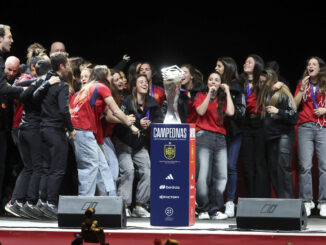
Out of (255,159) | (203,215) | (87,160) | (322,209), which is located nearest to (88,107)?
(87,160)

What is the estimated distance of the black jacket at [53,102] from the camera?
611 cm

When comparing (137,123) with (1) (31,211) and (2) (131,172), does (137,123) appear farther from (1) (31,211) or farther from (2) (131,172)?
(1) (31,211)

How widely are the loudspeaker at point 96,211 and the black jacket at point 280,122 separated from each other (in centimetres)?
236

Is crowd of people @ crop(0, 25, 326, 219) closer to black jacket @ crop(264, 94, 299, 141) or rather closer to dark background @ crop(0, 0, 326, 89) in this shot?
black jacket @ crop(264, 94, 299, 141)

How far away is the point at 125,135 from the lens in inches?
270

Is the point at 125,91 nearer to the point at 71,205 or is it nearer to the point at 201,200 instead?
the point at 201,200

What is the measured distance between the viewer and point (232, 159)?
7086mm

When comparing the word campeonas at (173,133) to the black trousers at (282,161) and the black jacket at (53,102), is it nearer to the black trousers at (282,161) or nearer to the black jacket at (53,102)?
the black jacket at (53,102)

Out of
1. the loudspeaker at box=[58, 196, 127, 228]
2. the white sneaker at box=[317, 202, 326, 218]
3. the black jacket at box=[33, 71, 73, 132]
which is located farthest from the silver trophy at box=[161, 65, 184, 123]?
the white sneaker at box=[317, 202, 326, 218]

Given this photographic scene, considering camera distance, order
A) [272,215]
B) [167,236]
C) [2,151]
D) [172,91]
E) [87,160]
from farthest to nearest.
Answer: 1. [2,151]
2. [87,160]
3. [172,91]
4. [272,215]
5. [167,236]

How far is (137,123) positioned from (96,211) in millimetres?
1837

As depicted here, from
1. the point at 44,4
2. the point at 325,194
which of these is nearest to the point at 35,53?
the point at 44,4

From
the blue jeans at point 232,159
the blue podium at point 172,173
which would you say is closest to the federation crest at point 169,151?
the blue podium at point 172,173

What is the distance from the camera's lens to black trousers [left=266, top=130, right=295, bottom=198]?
22.8 ft
